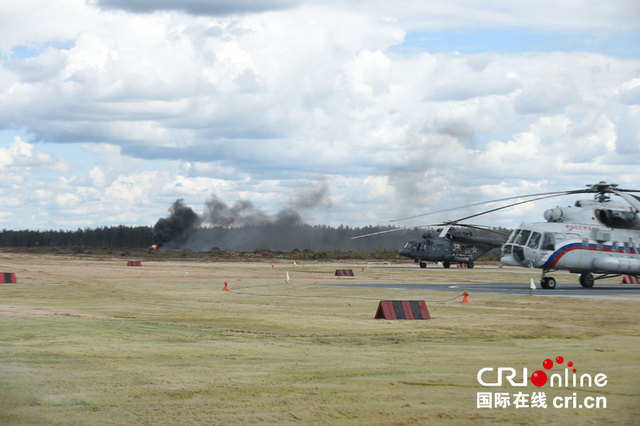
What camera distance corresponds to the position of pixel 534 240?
40.8m

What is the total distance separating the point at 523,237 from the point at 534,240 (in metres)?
0.69

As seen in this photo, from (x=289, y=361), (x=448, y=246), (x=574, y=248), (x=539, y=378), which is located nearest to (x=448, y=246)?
(x=448, y=246)

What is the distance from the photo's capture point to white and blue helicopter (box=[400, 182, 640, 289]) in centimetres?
4069

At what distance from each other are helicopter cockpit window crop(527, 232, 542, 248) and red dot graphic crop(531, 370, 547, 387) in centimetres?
2867

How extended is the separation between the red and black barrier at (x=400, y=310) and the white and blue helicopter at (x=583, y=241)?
1813 cm

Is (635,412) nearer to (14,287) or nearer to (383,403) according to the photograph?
(383,403)

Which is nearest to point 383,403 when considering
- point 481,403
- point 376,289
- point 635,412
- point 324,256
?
point 481,403

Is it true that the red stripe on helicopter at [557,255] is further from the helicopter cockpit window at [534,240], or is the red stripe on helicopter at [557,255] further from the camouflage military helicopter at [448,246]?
the camouflage military helicopter at [448,246]

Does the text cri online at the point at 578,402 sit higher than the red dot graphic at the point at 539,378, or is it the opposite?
the red dot graphic at the point at 539,378

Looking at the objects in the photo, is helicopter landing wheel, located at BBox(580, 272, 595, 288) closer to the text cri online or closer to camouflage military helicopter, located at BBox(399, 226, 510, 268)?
camouflage military helicopter, located at BBox(399, 226, 510, 268)

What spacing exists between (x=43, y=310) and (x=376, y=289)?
1895 cm

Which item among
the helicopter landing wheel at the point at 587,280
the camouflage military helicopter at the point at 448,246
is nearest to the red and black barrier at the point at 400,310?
the helicopter landing wheel at the point at 587,280

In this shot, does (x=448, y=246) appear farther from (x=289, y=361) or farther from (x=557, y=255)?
(x=289, y=361)

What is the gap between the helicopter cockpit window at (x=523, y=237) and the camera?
41156mm
